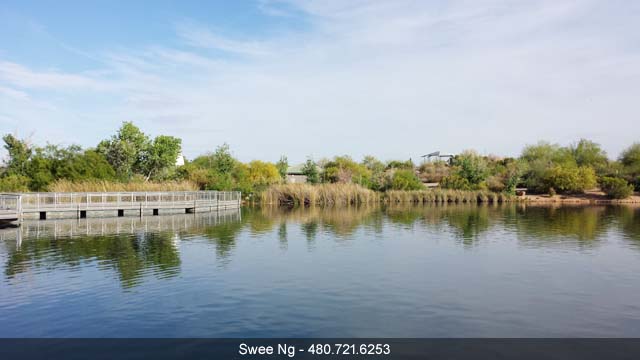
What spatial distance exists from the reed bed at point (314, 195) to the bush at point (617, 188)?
30590 millimetres

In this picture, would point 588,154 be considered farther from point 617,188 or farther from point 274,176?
point 274,176

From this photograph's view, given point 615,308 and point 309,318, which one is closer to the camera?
point 309,318

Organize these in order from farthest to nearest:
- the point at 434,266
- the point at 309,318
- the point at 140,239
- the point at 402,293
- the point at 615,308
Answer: the point at 140,239 → the point at 434,266 → the point at 402,293 → the point at 615,308 → the point at 309,318

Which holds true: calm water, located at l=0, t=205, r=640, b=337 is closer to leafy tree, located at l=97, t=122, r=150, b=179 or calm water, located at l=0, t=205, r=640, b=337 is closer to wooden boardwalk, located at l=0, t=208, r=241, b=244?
wooden boardwalk, located at l=0, t=208, r=241, b=244

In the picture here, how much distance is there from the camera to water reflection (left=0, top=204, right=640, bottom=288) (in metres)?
19.4

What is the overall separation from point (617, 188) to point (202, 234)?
54.7 metres

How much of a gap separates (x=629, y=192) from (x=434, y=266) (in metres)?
55.3

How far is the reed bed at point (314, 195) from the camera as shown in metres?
57.7

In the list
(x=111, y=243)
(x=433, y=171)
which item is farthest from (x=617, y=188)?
(x=111, y=243)

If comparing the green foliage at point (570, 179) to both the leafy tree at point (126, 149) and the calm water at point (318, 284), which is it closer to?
the calm water at point (318, 284)

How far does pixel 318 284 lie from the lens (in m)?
15.6
